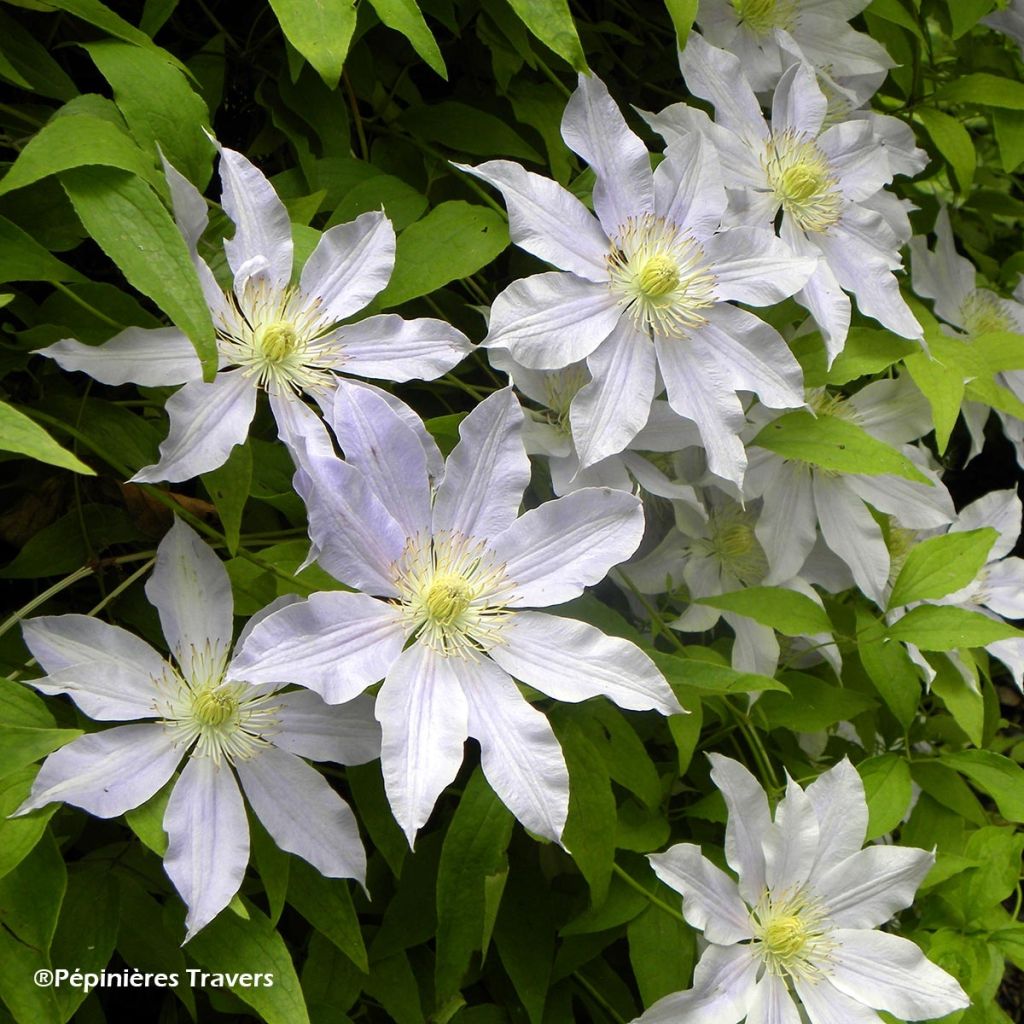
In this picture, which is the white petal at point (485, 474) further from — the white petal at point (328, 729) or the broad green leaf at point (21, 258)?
the broad green leaf at point (21, 258)

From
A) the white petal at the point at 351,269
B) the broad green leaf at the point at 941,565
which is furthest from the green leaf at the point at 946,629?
the white petal at the point at 351,269

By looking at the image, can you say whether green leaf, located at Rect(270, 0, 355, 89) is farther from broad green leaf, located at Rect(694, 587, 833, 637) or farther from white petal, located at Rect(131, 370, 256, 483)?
broad green leaf, located at Rect(694, 587, 833, 637)

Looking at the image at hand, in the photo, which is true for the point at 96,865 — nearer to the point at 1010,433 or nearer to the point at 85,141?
the point at 85,141

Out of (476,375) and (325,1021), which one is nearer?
(325,1021)

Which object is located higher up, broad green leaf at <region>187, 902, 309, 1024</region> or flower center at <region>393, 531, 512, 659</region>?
flower center at <region>393, 531, 512, 659</region>

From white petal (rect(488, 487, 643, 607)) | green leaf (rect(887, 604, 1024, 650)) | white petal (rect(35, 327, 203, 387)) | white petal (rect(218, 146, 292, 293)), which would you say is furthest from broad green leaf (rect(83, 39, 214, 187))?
green leaf (rect(887, 604, 1024, 650))

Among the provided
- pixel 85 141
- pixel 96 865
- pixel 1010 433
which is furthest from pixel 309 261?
pixel 1010 433
